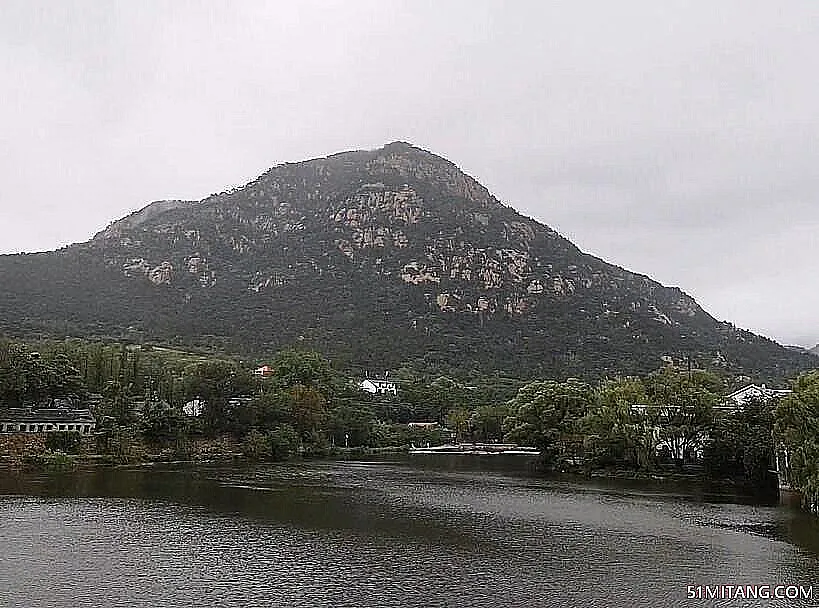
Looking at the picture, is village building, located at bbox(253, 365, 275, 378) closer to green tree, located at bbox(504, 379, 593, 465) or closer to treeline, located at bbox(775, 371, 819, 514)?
green tree, located at bbox(504, 379, 593, 465)

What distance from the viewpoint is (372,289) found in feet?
403

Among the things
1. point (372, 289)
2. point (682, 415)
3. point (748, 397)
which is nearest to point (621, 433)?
point (682, 415)

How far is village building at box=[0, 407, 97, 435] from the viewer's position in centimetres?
5581

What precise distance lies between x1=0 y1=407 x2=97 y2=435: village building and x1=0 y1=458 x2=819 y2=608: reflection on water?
1303 cm

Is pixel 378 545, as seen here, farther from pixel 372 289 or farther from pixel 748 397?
pixel 372 289

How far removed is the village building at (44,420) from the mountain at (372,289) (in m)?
31.4

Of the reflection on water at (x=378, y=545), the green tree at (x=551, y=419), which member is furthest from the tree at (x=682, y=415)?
the reflection on water at (x=378, y=545)

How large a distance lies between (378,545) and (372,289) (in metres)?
97.2

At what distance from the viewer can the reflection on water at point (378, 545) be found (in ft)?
65.3

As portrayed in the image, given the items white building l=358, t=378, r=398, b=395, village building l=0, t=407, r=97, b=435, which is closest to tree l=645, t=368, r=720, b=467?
village building l=0, t=407, r=97, b=435

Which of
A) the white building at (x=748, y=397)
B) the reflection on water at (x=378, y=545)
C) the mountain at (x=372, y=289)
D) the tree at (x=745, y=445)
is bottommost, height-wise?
the reflection on water at (x=378, y=545)

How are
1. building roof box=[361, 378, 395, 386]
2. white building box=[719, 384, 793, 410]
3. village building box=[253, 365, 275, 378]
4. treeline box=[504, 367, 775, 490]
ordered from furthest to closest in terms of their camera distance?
building roof box=[361, 378, 395, 386], village building box=[253, 365, 275, 378], white building box=[719, 384, 793, 410], treeline box=[504, 367, 775, 490]

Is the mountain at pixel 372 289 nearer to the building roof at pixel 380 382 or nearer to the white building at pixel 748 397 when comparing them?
the building roof at pixel 380 382

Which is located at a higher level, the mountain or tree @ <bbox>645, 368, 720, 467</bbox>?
the mountain
